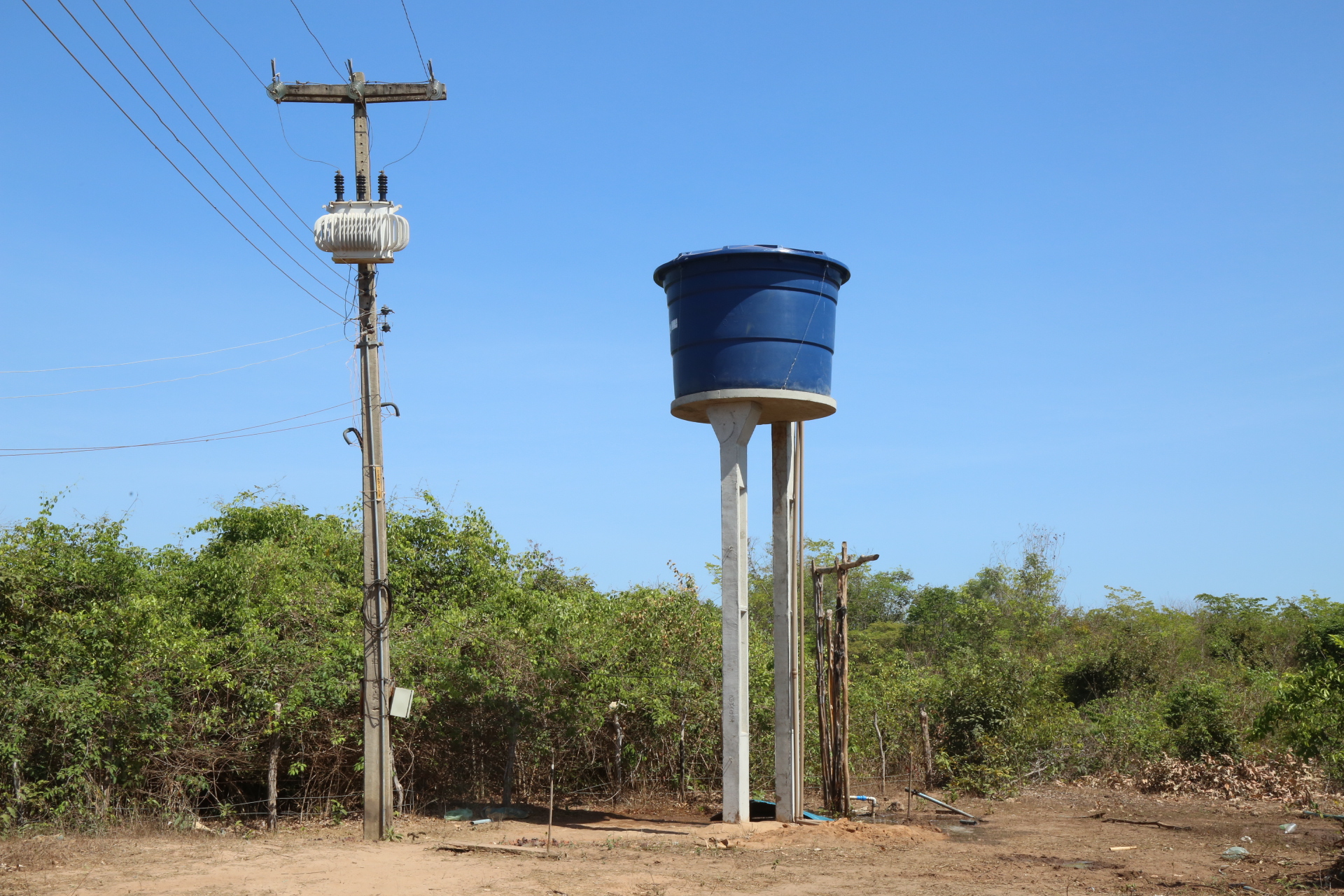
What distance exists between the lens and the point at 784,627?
1378cm

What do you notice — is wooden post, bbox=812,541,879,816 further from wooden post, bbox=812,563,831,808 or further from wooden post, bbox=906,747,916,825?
wooden post, bbox=906,747,916,825

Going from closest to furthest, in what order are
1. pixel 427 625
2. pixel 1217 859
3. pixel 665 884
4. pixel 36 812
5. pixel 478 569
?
pixel 665 884 → pixel 1217 859 → pixel 36 812 → pixel 427 625 → pixel 478 569

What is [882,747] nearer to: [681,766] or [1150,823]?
[681,766]

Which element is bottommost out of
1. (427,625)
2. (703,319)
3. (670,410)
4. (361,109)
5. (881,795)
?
(881,795)

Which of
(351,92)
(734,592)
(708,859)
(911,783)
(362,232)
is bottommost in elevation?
(911,783)

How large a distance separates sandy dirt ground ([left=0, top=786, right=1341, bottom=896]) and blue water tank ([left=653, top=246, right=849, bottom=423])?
515cm

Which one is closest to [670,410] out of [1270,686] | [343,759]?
[343,759]

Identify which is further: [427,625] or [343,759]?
[427,625]

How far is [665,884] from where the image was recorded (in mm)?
10078

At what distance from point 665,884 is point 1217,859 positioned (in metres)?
5.58

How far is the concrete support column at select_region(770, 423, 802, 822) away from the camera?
530 inches

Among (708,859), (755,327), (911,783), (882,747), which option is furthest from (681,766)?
(755,327)

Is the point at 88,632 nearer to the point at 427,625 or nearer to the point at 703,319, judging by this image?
the point at 427,625

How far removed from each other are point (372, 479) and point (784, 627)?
5.33 metres
